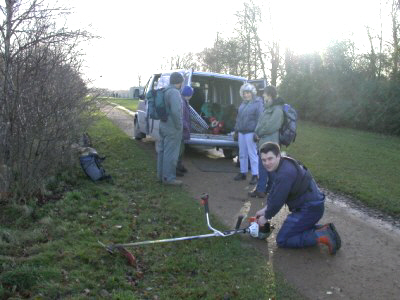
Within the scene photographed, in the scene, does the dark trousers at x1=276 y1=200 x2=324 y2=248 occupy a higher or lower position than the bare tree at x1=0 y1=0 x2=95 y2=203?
lower

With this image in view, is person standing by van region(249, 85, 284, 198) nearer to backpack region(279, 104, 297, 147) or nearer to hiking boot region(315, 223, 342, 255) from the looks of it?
backpack region(279, 104, 297, 147)

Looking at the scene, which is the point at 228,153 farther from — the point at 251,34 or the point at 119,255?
the point at 251,34

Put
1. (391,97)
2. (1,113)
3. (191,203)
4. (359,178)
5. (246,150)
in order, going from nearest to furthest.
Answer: (1,113) < (191,203) < (246,150) < (359,178) < (391,97)

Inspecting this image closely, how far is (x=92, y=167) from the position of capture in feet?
25.5

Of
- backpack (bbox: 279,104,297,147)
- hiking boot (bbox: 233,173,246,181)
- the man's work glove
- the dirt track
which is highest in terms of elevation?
backpack (bbox: 279,104,297,147)

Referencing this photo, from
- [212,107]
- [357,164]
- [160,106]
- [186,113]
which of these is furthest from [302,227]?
[212,107]

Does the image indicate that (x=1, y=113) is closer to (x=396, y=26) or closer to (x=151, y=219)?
(x=151, y=219)

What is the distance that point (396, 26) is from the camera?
77.4ft

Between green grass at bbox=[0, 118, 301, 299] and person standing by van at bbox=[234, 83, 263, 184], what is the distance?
164 centimetres

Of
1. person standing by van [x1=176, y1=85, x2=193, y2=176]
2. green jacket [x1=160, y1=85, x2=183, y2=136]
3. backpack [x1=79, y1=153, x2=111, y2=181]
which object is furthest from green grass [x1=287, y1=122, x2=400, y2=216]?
backpack [x1=79, y1=153, x2=111, y2=181]

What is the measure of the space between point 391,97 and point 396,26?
7675mm

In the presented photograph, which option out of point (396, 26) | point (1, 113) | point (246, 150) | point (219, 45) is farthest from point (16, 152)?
point (219, 45)

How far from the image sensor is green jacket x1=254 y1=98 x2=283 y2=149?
6828 millimetres

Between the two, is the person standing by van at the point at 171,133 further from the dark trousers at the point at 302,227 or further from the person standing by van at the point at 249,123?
the dark trousers at the point at 302,227
